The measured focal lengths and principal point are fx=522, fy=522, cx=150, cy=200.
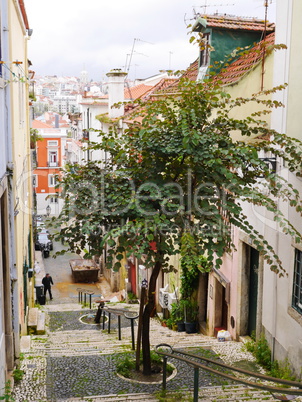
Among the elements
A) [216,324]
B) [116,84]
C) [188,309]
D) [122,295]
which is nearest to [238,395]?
[216,324]

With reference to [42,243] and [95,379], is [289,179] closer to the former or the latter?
[95,379]

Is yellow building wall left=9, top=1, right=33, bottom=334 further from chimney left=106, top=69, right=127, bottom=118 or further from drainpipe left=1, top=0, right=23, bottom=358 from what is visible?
chimney left=106, top=69, right=127, bottom=118

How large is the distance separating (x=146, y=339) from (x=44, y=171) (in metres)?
47.5

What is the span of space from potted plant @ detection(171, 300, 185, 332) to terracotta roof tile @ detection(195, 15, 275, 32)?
785 centimetres

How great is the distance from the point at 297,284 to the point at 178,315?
687 centimetres

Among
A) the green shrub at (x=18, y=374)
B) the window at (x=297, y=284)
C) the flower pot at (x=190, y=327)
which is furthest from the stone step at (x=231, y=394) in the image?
the flower pot at (x=190, y=327)

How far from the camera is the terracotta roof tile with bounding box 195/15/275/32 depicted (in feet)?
42.8

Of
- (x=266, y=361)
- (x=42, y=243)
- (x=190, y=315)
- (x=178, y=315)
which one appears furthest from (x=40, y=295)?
(x=42, y=243)

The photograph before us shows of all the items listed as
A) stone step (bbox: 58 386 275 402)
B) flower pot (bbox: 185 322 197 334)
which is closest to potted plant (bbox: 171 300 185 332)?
flower pot (bbox: 185 322 197 334)

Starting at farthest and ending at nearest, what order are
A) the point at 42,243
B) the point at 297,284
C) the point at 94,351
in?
→ the point at 42,243
the point at 94,351
the point at 297,284

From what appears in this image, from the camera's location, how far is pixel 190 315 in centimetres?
1531

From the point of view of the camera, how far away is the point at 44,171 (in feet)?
180

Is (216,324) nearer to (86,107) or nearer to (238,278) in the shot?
(238,278)

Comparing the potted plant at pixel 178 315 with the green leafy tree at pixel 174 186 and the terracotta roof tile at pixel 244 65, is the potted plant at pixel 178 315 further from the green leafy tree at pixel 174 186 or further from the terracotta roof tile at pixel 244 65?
the terracotta roof tile at pixel 244 65
